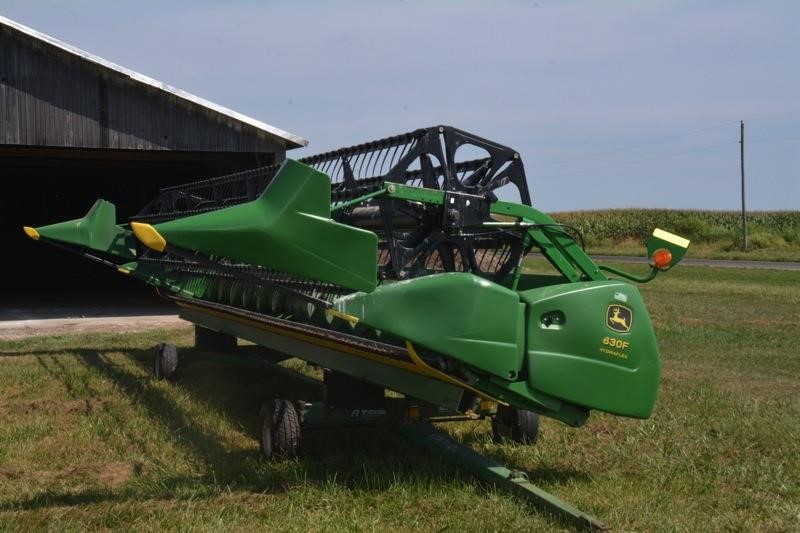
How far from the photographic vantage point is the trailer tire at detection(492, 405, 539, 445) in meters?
5.95

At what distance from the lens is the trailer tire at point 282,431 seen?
Answer: 213 inches

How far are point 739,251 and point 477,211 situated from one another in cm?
4130

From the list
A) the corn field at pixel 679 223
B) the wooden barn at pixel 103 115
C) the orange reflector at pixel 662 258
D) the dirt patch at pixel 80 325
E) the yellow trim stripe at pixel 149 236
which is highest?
the wooden barn at pixel 103 115

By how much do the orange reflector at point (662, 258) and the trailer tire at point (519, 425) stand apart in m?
1.40

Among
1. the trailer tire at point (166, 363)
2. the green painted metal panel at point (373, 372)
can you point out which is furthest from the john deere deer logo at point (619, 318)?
the trailer tire at point (166, 363)

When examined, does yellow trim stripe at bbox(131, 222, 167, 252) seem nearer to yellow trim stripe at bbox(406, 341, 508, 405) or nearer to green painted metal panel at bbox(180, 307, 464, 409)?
yellow trim stripe at bbox(406, 341, 508, 405)

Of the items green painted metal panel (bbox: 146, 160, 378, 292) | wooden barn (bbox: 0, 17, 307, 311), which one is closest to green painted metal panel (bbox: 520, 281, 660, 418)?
green painted metal panel (bbox: 146, 160, 378, 292)

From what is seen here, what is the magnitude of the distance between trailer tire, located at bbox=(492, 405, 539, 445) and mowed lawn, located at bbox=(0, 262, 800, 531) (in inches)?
3.5

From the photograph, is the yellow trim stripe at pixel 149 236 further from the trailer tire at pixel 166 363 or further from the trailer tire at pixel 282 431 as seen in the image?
the trailer tire at pixel 166 363

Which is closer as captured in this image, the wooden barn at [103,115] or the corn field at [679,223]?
the wooden barn at [103,115]

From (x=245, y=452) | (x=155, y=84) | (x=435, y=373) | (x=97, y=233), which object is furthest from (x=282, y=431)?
(x=155, y=84)

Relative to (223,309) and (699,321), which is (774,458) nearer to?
(223,309)

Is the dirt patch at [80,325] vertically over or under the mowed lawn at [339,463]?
under

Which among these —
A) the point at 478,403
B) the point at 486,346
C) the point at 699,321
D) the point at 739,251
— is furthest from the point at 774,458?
the point at 739,251
